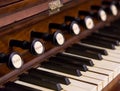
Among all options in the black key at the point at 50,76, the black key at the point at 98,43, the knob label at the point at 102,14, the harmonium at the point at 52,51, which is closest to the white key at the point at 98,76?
the harmonium at the point at 52,51

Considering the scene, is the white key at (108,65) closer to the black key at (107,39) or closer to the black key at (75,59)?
the black key at (75,59)

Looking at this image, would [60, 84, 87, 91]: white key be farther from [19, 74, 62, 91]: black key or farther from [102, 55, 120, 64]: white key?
[102, 55, 120, 64]: white key

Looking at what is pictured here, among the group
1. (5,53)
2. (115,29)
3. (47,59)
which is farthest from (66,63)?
(115,29)

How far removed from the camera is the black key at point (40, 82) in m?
1.50

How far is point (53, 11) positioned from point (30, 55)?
26 centimetres

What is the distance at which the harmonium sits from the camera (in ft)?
4.92

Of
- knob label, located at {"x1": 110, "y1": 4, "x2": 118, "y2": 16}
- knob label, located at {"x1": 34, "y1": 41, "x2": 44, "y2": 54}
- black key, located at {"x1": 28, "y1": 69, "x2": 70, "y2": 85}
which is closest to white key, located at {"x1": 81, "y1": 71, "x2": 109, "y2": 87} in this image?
black key, located at {"x1": 28, "y1": 69, "x2": 70, "y2": 85}

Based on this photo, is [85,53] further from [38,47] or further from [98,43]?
→ [38,47]

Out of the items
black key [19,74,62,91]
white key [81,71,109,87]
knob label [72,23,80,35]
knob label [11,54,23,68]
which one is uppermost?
knob label [72,23,80,35]

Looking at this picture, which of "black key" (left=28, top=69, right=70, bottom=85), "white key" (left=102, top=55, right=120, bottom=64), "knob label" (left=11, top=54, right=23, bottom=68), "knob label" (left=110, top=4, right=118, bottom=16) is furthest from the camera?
"knob label" (left=110, top=4, right=118, bottom=16)

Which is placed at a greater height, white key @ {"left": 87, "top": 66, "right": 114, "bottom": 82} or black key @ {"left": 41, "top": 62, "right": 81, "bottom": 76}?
black key @ {"left": 41, "top": 62, "right": 81, "bottom": 76}

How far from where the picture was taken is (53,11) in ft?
5.68

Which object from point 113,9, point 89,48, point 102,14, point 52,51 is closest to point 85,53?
point 89,48

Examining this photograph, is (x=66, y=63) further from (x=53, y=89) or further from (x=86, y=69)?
(x=53, y=89)
